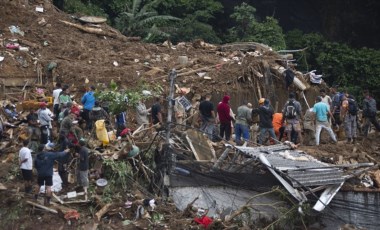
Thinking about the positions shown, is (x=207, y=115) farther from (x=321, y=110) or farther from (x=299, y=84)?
(x=299, y=84)

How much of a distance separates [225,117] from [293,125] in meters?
1.58

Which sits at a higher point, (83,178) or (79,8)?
(79,8)

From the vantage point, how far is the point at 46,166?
13.9 m

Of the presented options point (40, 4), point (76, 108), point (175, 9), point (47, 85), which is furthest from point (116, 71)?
point (175, 9)

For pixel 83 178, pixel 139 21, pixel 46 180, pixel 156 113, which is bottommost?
pixel 83 178

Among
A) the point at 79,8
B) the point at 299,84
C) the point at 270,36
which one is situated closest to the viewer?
the point at 299,84

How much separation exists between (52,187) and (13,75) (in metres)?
5.22

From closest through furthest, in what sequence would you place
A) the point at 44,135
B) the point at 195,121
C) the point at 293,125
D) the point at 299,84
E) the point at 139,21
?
the point at 44,135 < the point at 293,125 < the point at 195,121 < the point at 299,84 < the point at 139,21

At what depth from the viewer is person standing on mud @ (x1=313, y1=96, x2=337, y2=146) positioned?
17.6 m

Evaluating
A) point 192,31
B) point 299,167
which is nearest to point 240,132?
point 299,167

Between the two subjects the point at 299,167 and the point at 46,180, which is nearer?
the point at 46,180

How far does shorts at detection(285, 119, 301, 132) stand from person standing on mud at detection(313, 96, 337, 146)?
52cm

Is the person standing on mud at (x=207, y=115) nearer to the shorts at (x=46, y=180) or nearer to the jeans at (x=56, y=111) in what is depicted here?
the jeans at (x=56, y=111)

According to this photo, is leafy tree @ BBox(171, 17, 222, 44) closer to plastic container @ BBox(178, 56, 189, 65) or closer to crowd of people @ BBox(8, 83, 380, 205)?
plastic container @ BBox(178, 56, 189, 65)
